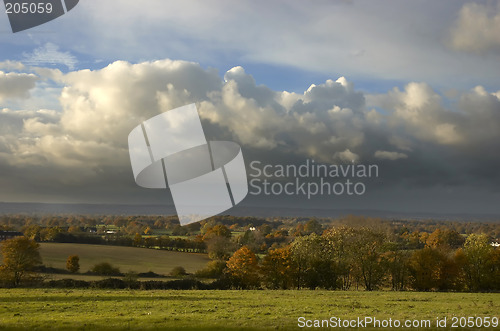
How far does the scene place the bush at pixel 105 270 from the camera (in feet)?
217

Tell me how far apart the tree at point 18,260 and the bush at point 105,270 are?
1257 cm

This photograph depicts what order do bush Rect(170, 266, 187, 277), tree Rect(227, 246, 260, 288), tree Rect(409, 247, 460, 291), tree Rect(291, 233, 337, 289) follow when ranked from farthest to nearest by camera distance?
1. bush Rect(170, 266, 187, 277)
2. tree Rect(409, 247, 460, 291)
3. tree Rect(227, 246, 260, 288)
4. tree Rect(291, 233, 337, 289)

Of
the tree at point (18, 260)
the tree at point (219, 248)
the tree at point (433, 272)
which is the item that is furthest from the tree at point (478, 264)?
the tree at point (18, 260)

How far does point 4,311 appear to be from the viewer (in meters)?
24.2

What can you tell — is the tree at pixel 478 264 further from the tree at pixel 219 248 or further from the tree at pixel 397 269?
the tree at pixel 219 248

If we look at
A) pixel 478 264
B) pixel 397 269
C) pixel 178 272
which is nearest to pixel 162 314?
pixel 397 269

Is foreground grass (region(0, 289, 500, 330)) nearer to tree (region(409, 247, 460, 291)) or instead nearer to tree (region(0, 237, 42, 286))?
tree (region(0, 237, 42, 286))

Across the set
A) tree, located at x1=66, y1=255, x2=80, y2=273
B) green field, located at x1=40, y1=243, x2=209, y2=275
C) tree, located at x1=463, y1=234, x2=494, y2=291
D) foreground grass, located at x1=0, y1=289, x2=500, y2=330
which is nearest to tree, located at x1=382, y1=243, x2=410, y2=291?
tree, located at x1=463, y1=234, x2=494, y2=291

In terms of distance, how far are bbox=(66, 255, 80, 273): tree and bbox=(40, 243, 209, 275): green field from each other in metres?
0.72

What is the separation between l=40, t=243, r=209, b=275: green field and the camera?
237 feet

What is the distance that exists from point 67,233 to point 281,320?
92.6 m

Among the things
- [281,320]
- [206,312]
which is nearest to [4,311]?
[206,312]

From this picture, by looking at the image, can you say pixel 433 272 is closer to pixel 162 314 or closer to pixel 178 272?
pixel 178 272

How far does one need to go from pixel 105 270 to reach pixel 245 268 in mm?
27543
